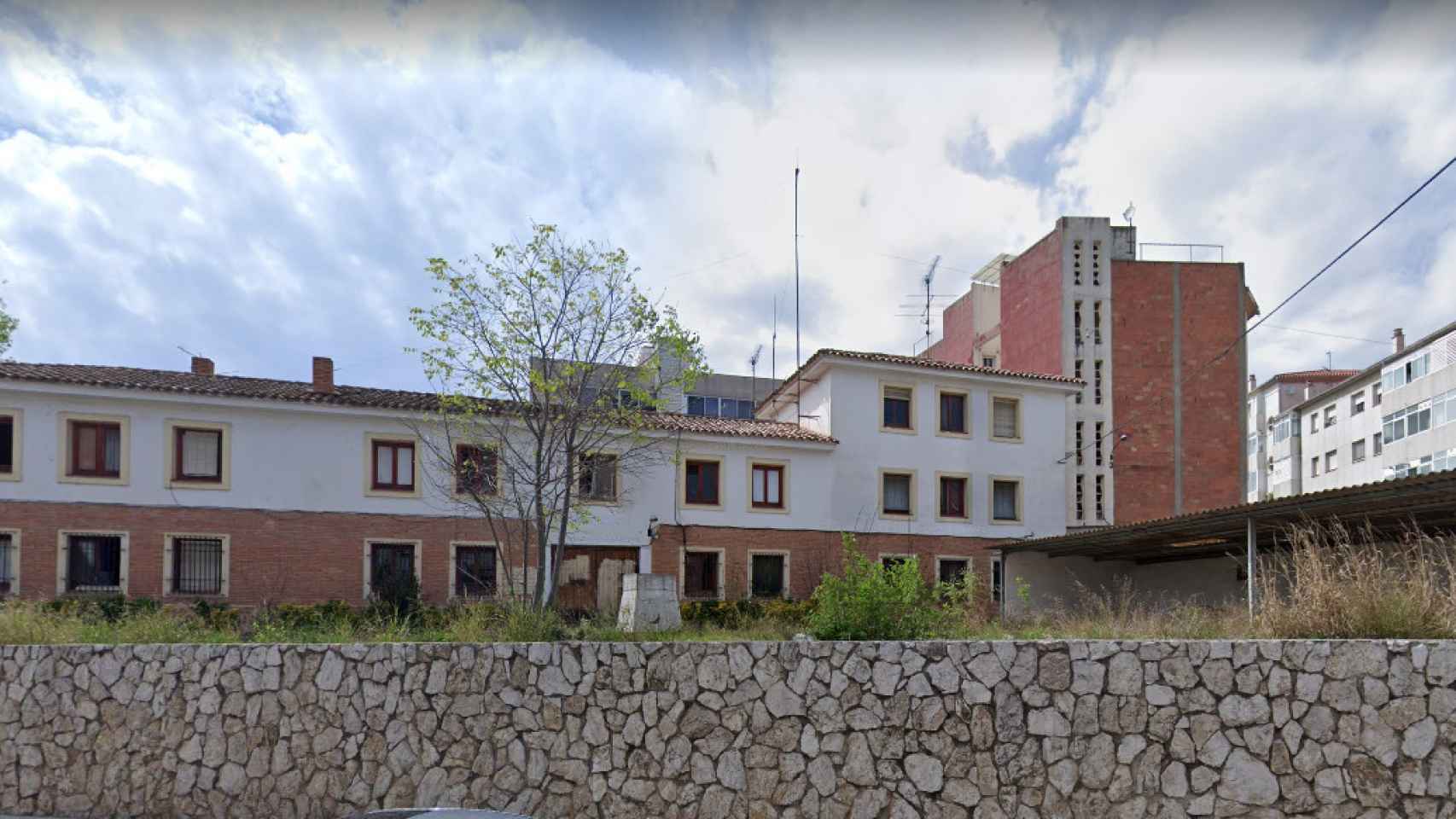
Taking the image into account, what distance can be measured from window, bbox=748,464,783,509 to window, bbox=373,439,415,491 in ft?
30.5

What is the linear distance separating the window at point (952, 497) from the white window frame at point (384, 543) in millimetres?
15173

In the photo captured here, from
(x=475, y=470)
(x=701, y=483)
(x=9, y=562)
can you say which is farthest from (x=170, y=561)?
(x=701, y=483)

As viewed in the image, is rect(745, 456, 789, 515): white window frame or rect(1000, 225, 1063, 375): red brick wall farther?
rect(1000, 225, 1063, 375): red brick wall

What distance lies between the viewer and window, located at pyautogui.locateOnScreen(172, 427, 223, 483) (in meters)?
21.7

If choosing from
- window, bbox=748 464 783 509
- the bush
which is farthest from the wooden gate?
the bush

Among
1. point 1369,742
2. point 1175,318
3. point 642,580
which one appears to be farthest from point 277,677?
point 1175,318

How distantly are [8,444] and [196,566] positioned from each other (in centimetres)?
481

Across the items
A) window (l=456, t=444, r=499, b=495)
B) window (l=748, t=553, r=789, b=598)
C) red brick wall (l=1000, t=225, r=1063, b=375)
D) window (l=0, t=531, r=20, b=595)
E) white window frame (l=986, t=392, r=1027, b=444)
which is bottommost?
window (l=748, t=553, r=789, b=598)

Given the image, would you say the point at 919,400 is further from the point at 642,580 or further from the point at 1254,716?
the point at 1254,716

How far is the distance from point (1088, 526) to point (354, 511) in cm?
2332

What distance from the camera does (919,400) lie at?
28.2 meters

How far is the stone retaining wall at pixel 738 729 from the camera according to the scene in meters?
7.03

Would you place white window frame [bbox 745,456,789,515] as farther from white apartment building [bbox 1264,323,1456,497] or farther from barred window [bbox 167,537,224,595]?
white apartment building [bbox 1264,323,1456,497]

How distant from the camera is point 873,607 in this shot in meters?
9.30
